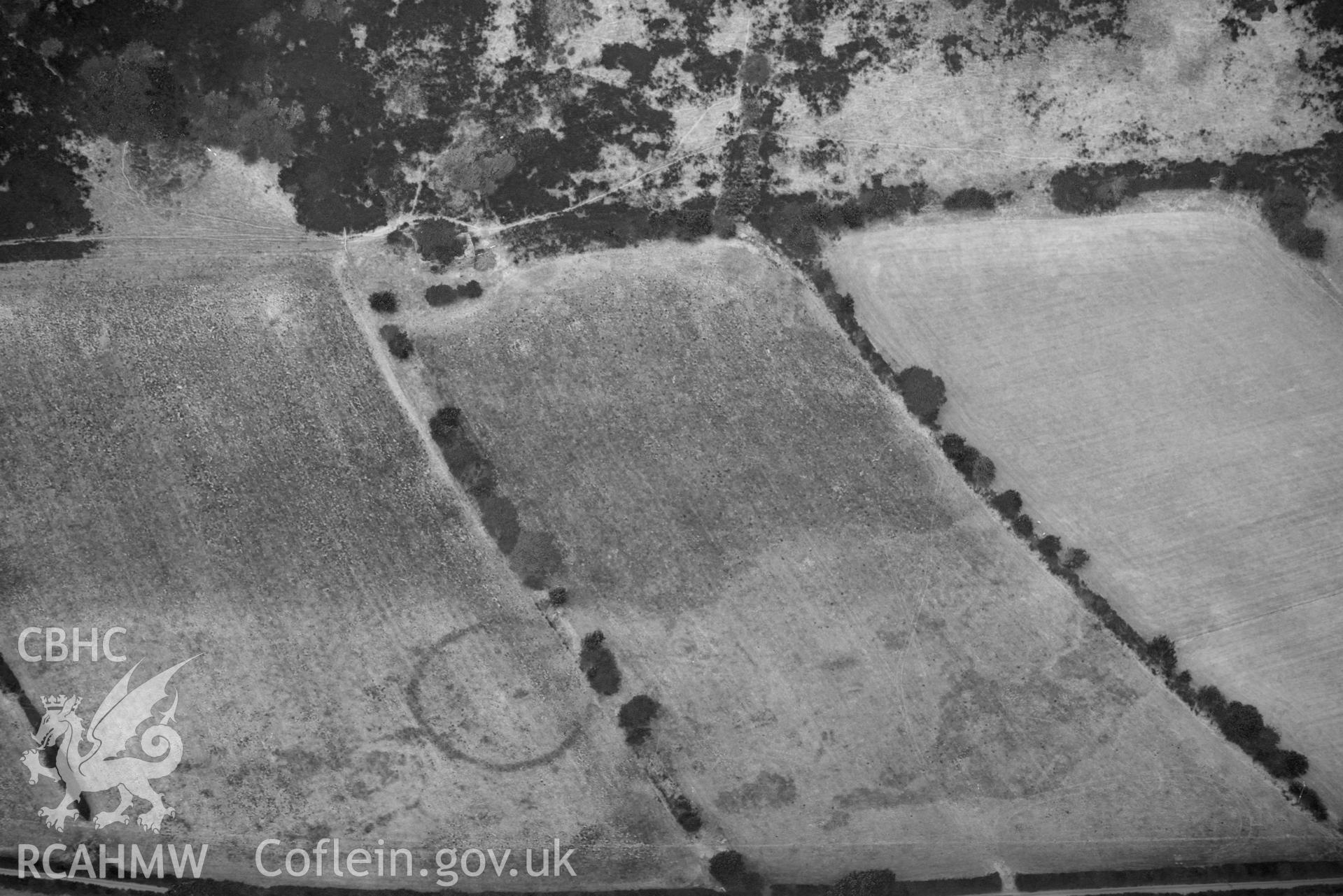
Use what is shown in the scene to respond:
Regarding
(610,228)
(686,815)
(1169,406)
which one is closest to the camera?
(686,815)

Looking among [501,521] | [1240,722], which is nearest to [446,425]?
[501,521]

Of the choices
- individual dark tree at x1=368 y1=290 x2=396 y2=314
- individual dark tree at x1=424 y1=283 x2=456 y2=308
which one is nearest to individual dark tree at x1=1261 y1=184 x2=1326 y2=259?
individual dark tree at x1=424 y1=283 x2=456 y2=308

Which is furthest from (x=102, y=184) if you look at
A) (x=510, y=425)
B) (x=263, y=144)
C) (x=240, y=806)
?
(x=240, y=806)

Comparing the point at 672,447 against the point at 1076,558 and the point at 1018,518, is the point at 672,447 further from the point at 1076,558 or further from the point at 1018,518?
the point at 1076,558

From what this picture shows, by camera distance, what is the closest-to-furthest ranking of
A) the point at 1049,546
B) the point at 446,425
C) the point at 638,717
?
the point at 638,717, the point at 1049,546, the point at 446,425

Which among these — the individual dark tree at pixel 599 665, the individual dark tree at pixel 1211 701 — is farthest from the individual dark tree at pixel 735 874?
the individual dark tree at pixel 1211 701

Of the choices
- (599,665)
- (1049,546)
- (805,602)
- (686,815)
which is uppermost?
(1049,546)

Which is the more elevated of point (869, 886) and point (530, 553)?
point (530, 553)

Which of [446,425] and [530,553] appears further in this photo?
[446,425]
